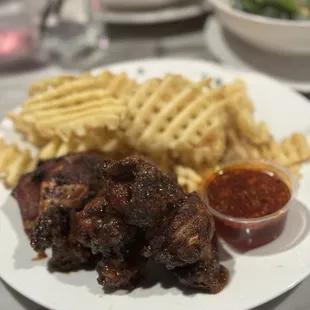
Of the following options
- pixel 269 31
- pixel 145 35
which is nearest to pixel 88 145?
pixel 269 31

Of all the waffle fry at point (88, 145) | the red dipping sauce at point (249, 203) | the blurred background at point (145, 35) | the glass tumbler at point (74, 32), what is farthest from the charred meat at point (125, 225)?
the glass tumbler at point (74, 32)

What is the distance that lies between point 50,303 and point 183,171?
93 centimetres

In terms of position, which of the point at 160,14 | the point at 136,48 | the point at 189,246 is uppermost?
the point at 189,246

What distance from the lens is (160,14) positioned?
4059mm

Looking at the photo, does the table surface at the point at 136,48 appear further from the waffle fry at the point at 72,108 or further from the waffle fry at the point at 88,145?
the waffle fry at the point at 88,145

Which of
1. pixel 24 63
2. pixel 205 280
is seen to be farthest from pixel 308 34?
pixel 24 63

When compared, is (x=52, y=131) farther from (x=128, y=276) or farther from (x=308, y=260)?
(x=308, y=260)

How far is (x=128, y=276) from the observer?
184 centimetres

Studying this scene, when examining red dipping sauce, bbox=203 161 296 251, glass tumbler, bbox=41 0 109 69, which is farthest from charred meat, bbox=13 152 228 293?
glass tumbler, bbox=41 0 109 69

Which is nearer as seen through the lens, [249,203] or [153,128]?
[249,203]

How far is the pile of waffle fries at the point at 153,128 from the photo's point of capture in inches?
91.8

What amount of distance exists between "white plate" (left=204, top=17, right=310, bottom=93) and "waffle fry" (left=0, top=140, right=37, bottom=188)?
5.60 ft

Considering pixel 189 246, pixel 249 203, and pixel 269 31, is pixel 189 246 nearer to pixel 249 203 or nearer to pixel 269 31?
pixel 249 203

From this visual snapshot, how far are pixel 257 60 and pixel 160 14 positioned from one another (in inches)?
40.2
